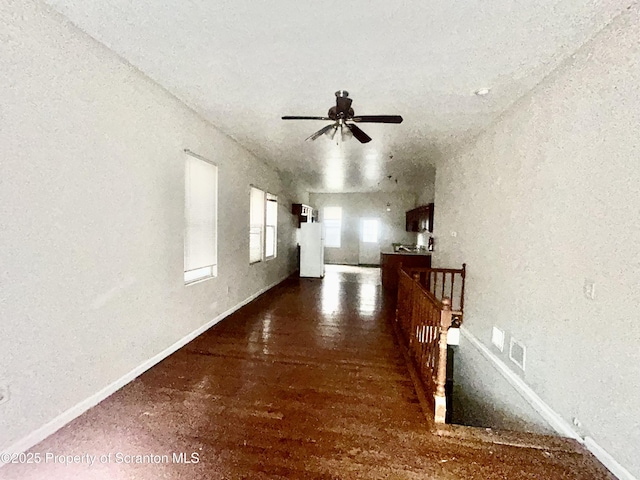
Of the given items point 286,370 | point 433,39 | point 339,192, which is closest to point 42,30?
point 433,39

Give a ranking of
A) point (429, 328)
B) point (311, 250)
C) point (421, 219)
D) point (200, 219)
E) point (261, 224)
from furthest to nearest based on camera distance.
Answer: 1. point (311, 250)
2. point (421, 219)
3. point (261, 224)
4. point (200, 219)
5. point (429, 328)

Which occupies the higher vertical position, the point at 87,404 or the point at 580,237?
the point at 580,237

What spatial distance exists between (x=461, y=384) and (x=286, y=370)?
252 cm

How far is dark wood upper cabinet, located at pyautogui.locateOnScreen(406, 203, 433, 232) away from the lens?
7.39 metres

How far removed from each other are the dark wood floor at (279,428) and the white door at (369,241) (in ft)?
27.4

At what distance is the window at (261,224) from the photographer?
5918 mm

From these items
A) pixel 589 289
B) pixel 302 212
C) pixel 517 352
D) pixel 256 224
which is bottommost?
pixel 517 352

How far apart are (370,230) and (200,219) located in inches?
339

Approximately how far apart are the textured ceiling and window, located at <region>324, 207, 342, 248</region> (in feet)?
27.0

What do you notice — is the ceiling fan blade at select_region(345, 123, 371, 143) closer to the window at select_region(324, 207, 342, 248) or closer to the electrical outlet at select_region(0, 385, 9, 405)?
the electrical outlet at select_region(0, 385, 9, 405)

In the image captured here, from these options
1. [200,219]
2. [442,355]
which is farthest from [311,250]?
[442,355]

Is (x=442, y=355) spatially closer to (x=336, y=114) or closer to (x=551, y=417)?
(x=551, y=417)

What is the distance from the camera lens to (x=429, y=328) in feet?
9.15

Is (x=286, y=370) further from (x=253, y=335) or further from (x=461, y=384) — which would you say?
(x=461, y=384)
